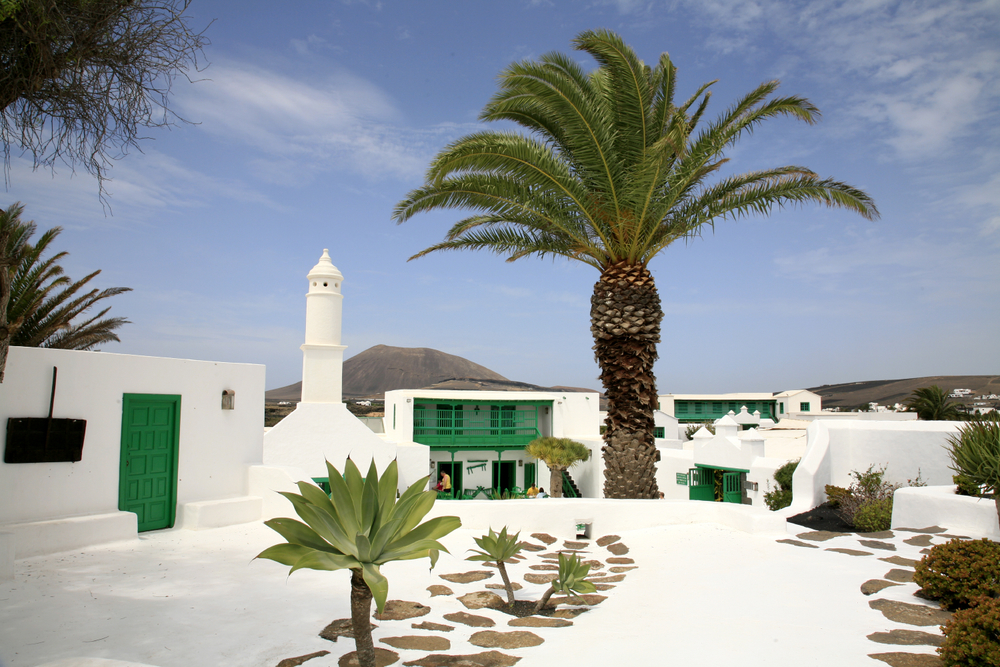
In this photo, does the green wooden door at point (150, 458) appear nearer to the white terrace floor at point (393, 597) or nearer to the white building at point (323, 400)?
the white terrace floor at point (393, 597)

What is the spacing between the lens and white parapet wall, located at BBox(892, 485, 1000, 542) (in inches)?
327

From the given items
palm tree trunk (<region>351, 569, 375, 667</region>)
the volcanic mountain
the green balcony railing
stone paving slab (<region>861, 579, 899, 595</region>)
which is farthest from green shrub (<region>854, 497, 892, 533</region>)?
the volcanic mountain

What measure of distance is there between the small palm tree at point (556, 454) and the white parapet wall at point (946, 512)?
1287 centimetres

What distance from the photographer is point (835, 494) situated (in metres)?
12.0

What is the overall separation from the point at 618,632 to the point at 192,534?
243 inches

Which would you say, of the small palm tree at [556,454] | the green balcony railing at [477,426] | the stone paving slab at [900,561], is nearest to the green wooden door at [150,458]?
the stone paving slab at [900,561]

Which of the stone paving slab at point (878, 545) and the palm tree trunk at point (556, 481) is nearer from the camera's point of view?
the stone paving slab at point (878, 545)

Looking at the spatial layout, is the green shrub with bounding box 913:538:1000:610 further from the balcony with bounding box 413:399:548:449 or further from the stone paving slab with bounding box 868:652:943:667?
the balcony with bounding box 413:399:548:449

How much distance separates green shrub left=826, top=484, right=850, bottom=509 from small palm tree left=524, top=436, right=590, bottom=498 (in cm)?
1071

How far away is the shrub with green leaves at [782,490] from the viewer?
14688mm

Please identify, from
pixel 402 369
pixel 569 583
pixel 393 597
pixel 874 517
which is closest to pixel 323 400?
pixel 393 597

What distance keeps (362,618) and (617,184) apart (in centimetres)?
890

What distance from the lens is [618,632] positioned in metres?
5.38

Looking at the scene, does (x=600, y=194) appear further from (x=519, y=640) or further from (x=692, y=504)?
(x=519, y=640)
